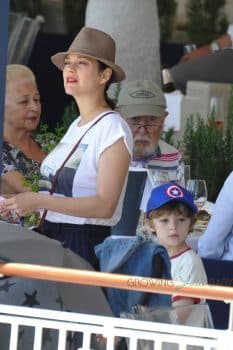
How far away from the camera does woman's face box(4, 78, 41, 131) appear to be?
488 cm

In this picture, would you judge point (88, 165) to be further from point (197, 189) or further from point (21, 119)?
point (197, 189)

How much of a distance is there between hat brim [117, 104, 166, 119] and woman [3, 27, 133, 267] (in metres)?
1.09

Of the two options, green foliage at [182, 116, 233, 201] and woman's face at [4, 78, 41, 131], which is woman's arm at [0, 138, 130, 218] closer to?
woman's face at [4, 78, 41, 131]

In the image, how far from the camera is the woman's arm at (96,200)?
3.83m

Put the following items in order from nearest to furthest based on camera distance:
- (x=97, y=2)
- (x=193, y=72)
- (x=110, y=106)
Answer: (x=110, y=106)
(x=97, y=2)
(x=193, y=72)

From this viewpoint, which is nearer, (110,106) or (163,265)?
(163,265)

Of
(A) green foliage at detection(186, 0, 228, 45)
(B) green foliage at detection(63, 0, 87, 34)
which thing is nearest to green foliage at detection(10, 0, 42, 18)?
(B) green foliage at detection(63, 0, 87, 34)

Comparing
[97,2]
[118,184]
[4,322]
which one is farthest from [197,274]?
[97,2]

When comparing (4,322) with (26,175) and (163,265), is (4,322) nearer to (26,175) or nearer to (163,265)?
(163,265)

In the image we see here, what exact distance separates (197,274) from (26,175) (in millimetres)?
895

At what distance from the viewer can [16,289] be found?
3443 mm

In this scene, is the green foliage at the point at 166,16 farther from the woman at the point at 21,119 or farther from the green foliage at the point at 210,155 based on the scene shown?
the woman at the point at 21,119

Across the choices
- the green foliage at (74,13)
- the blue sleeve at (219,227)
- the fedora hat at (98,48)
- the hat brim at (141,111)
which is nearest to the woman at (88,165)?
the fedora hat at (98,48)

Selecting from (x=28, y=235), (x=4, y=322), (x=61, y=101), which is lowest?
(x=4, y=322)
